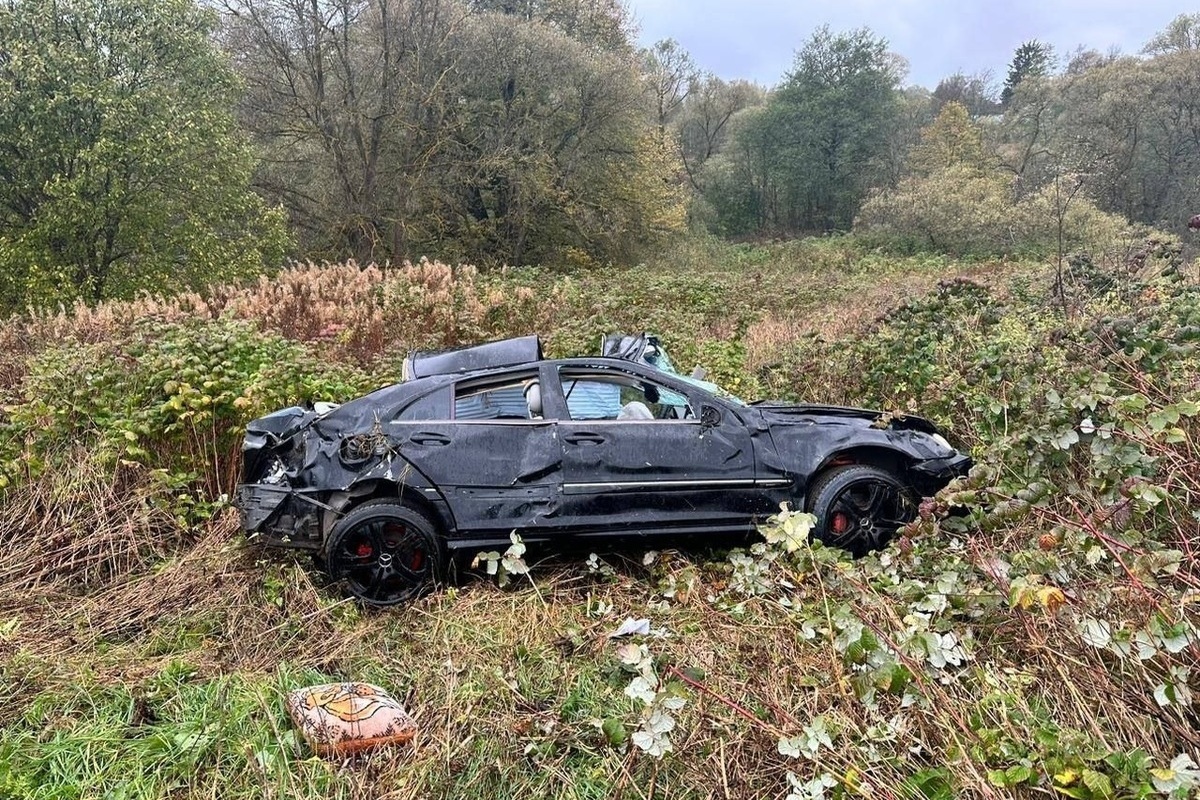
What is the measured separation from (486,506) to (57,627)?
2728mm

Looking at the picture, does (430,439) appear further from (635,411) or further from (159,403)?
(159,403)

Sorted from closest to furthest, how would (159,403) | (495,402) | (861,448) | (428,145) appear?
(495,402) < (861,448) < (159,403) < (428,145)

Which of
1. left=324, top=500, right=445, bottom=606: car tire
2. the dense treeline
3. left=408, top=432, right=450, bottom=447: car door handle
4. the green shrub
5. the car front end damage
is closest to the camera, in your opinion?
left=324, top=500, right=445, bottom=606: car tire

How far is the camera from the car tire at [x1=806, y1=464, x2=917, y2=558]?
5.13 m

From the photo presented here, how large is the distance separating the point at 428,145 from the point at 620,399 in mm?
17432

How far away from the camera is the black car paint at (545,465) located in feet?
16.0

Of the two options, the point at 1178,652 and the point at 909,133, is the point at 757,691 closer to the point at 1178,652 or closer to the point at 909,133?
the point at 1178,652

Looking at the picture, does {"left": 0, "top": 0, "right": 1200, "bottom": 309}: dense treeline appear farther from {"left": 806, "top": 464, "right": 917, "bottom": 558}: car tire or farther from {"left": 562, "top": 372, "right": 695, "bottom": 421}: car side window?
{"left": 562, "top": 372, "right": 695, "bottom": 421}: car side window

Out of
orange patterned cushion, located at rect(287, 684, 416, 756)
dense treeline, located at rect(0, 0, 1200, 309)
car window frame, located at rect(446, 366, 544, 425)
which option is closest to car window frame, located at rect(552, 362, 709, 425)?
car window frame, located at rect(446, 366, 544, 425)

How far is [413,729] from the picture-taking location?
3.55 m

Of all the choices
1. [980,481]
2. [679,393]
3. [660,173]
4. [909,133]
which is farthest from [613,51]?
[980,481]

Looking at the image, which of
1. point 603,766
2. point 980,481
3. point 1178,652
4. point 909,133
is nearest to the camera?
point 1178,652

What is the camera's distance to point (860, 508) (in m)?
5.18

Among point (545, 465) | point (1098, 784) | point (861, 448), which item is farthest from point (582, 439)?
point (1098, 784)
